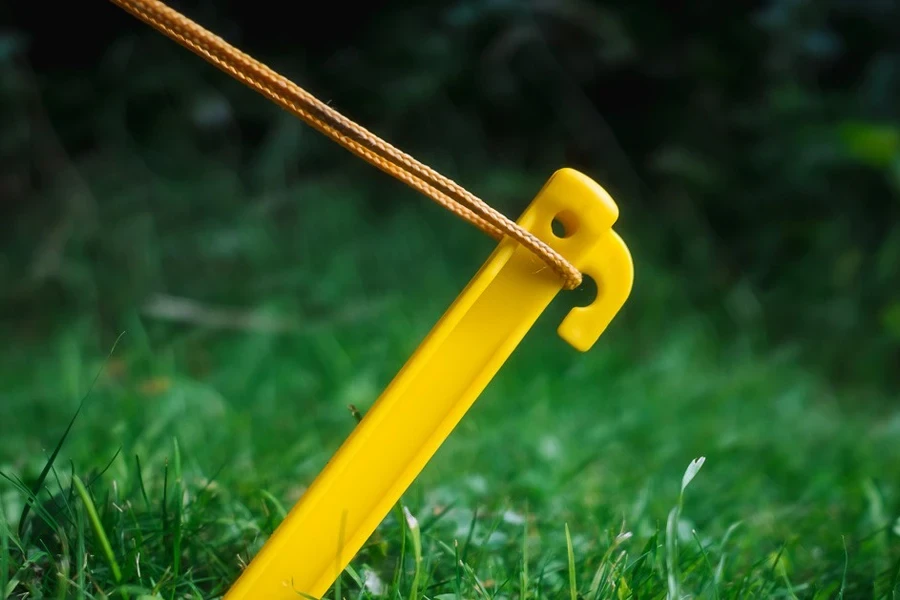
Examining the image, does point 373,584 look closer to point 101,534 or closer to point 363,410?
point 101,534

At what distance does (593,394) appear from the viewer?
1812 millimetres

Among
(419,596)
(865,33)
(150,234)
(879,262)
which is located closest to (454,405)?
(419,596)

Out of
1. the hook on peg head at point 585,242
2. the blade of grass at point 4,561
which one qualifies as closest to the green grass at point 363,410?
the blade of grass at point 4,561

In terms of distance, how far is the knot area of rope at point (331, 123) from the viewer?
0.68 m

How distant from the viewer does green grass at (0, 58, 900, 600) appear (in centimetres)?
87

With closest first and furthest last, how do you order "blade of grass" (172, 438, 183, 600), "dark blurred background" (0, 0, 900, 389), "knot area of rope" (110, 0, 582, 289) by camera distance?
"knot area of rope" (110, 0, 582, 289) < "blade of grass" (172, 438, 183, 600) < "dark blurred background" (0, 0, 900, 389)

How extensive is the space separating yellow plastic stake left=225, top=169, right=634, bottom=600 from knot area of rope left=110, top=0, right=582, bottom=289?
0.02 meters

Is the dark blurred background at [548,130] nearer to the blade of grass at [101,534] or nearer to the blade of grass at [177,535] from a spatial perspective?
the blade of grass at [177,535]

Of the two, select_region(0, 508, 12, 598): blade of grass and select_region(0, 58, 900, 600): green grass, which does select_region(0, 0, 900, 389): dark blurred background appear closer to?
select_region(0, 58, 900, 600): green grass

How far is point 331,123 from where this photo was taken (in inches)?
28.3

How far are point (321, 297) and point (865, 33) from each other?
5.54 feet

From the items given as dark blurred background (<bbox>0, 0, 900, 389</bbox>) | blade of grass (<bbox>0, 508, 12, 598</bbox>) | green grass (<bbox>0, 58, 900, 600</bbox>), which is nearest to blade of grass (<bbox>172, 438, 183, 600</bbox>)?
green grass (<bbox>0, 58, 900, 600</bbox>)

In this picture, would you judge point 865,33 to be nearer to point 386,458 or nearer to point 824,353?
point 824,353

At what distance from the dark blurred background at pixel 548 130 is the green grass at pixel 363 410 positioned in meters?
0.03
